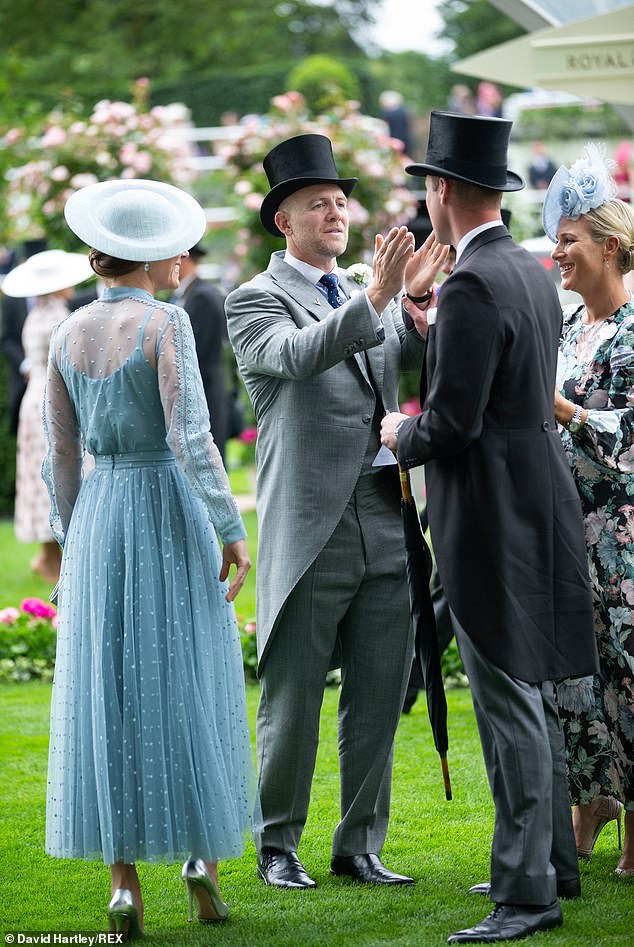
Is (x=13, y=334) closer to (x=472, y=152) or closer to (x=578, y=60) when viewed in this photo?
(x=578, y=60)

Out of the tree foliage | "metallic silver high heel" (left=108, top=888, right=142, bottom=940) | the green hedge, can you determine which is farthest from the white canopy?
the tree foliage

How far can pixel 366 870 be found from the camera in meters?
4.24

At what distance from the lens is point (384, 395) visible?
4.28 m

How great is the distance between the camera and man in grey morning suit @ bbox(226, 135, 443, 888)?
416 cm

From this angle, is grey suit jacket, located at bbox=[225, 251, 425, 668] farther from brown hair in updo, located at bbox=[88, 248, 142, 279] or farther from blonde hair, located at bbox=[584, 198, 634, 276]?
blonde hair, located at bbox=[584, 198, 634, 276]

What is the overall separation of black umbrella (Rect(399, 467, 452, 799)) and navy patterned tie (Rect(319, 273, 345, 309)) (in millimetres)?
681

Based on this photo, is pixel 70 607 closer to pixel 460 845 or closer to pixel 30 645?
pixel 460 845

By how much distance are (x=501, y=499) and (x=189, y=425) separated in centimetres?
86

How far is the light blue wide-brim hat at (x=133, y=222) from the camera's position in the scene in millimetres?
3783

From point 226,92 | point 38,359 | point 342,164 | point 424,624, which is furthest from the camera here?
point 226,92

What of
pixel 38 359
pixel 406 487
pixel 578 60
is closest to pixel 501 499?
pixel 406 487

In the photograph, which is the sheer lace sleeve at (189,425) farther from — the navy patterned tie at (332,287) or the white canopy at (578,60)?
the white canopy at (578,60)

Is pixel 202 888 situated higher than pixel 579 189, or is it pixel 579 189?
pixel 579 189

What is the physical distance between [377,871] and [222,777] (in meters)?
0.75
